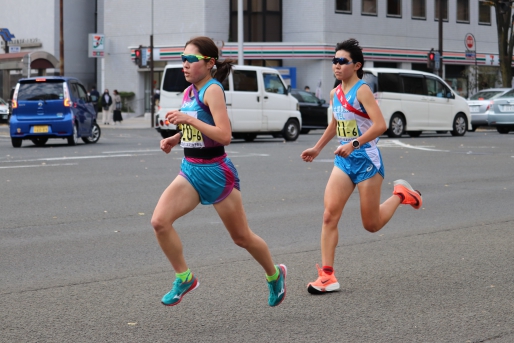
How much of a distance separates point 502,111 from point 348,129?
2477 cm

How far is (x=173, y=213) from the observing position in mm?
5195

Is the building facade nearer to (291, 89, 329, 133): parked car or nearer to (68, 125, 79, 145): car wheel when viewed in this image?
(291, 89, 329, 133): parked car

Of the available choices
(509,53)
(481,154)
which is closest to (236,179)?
(481,154)

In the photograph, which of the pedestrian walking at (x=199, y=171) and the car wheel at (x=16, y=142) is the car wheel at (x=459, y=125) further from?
the pedestrian walking at (x=199, y=171)

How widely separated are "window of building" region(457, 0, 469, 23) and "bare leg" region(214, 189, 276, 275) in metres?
51.1

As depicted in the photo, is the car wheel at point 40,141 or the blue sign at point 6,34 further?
the blue sign at point 6,34

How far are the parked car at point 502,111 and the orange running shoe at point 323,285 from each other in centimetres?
2484

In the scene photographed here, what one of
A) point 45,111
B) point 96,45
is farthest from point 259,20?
point 45,111

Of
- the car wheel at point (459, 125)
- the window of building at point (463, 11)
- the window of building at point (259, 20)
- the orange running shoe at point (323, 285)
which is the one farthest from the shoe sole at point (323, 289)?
the window of building at point (463, 11)

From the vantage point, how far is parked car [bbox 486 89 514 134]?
29.6 meters

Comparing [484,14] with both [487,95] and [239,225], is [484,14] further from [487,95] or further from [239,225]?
[239,225]

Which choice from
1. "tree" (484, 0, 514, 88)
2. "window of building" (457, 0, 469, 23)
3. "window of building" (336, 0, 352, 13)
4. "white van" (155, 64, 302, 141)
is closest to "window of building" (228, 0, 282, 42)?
"window of building" (336, 0, 352, 13)

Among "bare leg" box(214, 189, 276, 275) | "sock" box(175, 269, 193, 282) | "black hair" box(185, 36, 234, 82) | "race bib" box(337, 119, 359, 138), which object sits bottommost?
"sock" box(175, 269, 193, 282)

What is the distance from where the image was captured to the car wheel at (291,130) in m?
24.7
